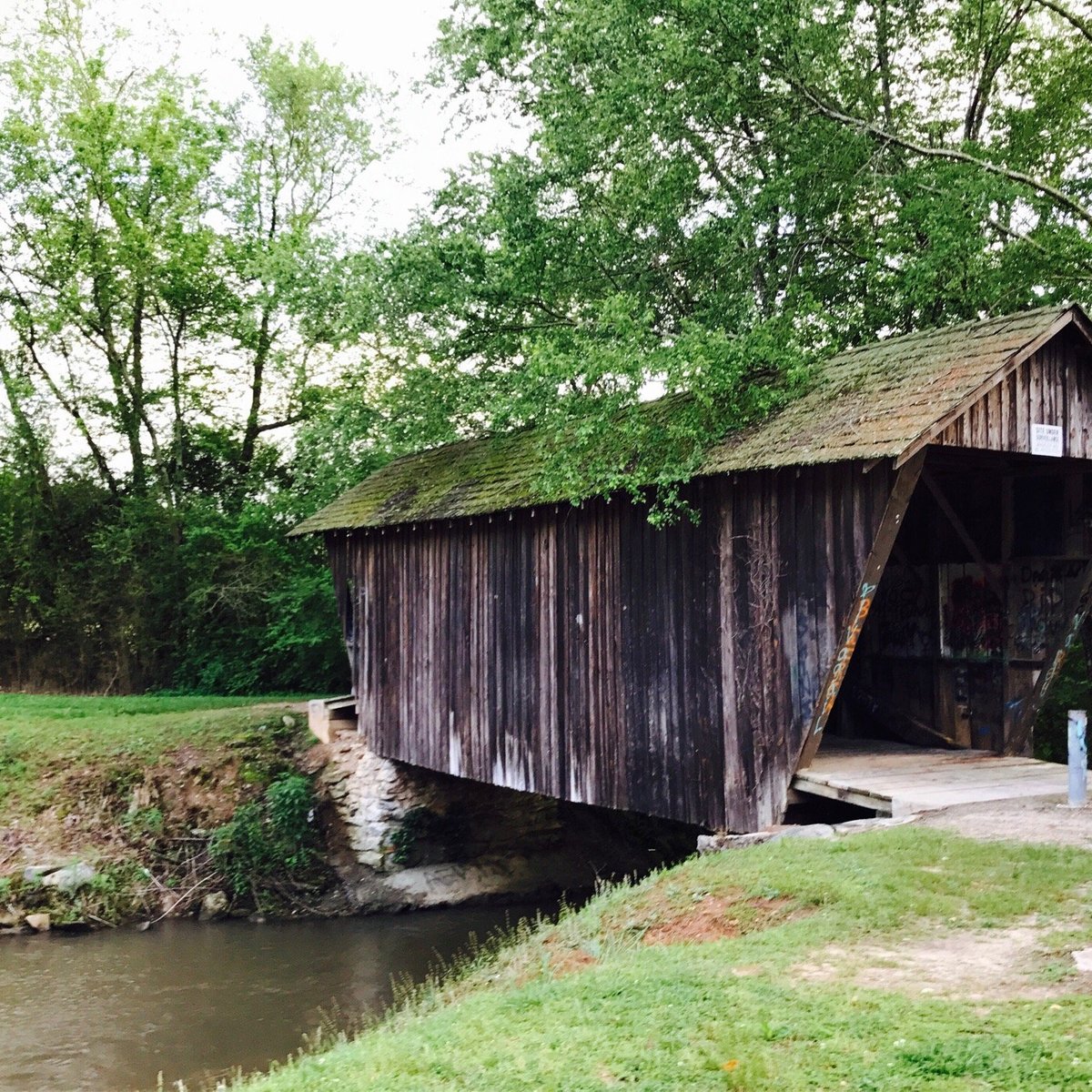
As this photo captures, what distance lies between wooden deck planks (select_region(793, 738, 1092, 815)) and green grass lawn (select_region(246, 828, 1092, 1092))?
2.92ft

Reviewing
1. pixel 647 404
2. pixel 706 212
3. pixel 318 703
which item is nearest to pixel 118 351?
pixel 318 703

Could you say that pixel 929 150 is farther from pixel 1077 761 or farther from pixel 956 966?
pixel 956 966

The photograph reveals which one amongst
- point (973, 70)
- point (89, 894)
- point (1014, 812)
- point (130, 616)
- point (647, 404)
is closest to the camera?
point (1014, 812)

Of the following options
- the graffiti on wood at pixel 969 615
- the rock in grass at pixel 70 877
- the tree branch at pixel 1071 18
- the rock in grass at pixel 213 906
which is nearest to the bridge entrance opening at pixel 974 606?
the graffiti on wood at pixel 969 615

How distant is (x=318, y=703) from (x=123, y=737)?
2.73 metres

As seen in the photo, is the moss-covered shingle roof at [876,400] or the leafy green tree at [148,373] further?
the leafy green tree at [148,373]

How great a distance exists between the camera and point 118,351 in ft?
76.5

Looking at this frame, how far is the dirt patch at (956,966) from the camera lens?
4461 millimetres

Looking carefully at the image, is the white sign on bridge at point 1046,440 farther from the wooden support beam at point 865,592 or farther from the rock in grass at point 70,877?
the rock in grass at point 70,877

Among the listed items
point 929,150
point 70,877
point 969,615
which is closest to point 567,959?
point 969,615

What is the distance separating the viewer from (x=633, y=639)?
9.73m

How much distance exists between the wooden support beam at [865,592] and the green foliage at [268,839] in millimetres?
8017

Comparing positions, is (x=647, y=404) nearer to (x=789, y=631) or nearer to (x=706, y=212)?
(x=789, y=631)

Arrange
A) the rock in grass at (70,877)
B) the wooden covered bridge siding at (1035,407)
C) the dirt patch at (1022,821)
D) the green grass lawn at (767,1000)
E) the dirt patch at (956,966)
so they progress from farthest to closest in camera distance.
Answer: the rock in grass at (70,877) → the wooden covered bridge siding at (1035,407) → the dirt patch at (1022,821) → the dirt patch at (956,966) → the green grass lawn at (767,1000)
